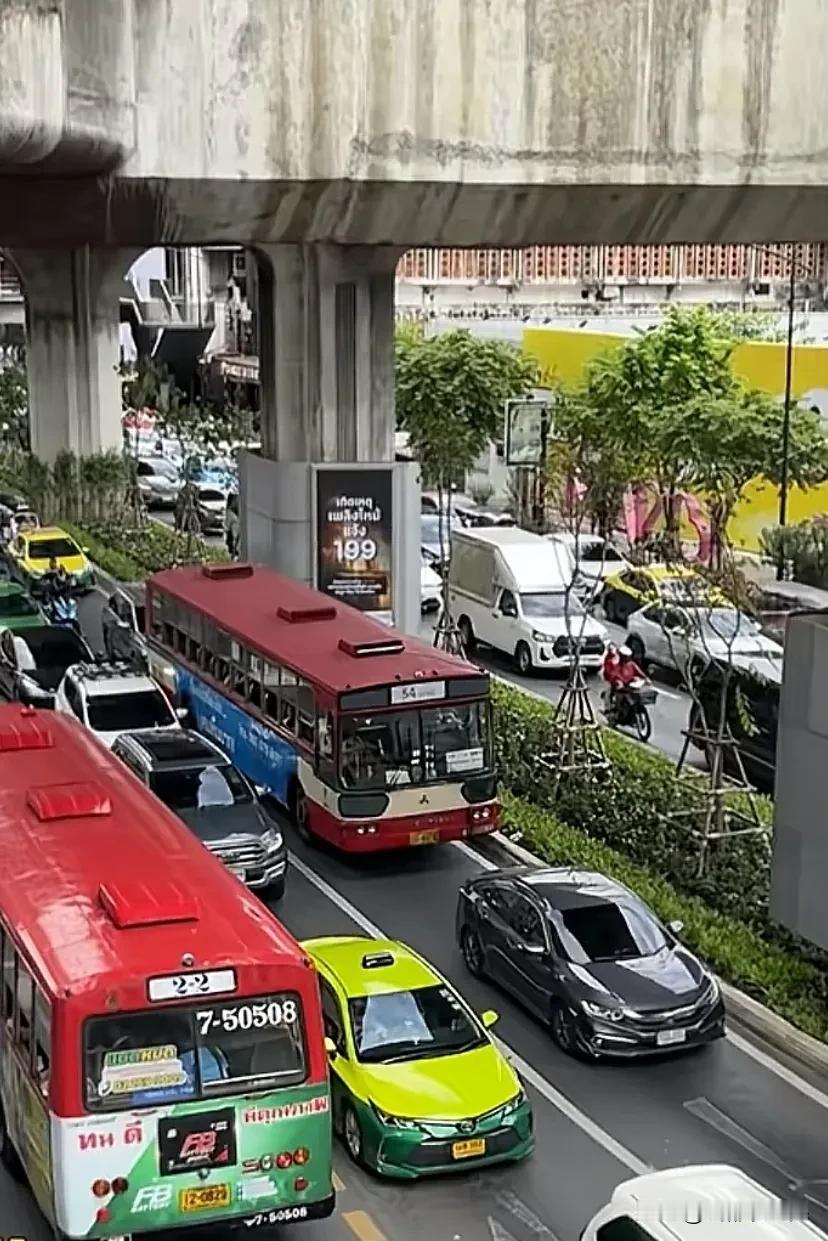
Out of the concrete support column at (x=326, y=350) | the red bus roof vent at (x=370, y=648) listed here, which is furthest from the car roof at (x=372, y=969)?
the concrete support column at (x=326, y=350)

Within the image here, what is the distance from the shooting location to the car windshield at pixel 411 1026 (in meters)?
12.2

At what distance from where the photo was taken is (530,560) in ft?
103

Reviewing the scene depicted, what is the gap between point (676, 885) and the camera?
1748 centimetres

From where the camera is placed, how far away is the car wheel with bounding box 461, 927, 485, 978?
1552cm

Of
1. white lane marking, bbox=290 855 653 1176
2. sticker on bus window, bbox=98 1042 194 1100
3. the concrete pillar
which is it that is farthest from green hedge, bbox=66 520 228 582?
sticker on bus window, bbox=98 1042 194 1100

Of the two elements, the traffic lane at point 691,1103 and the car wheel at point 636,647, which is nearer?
the traffic lane at point 691,1103

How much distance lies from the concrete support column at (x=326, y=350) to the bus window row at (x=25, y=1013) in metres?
Result: 15.9

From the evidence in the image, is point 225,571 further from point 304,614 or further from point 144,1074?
point 144,1074

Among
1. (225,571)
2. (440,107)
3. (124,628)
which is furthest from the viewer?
(124,628)

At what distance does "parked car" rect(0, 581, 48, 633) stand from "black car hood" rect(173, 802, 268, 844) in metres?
11.2

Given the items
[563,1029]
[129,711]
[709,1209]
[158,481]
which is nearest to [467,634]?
[129,711]

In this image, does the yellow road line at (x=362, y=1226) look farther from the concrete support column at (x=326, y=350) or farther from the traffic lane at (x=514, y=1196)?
the concrete support column at (x=326, y=350)

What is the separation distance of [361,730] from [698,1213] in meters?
10.1

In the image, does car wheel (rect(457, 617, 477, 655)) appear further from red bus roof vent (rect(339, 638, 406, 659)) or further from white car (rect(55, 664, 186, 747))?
red bus roof vent (rect(339, 638, 406, 659))
